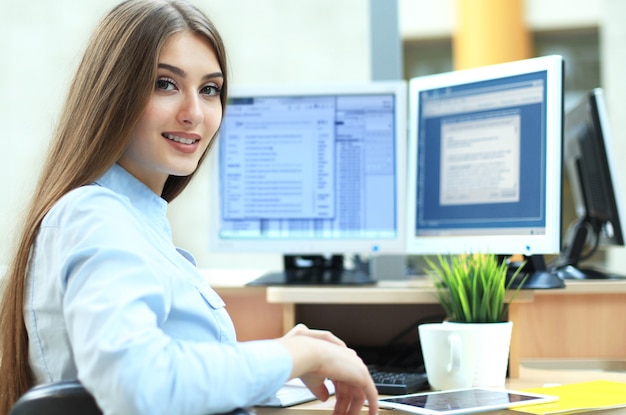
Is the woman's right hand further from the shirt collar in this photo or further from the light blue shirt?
the shirt collar

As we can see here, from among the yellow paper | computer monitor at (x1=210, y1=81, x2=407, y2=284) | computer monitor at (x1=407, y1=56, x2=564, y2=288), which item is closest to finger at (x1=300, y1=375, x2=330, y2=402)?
the yellow paper

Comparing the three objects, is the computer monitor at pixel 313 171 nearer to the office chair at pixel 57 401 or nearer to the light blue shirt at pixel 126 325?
the light blue shirt at pixel 126 325

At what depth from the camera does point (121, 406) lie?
73cm

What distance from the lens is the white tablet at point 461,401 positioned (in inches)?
41.4

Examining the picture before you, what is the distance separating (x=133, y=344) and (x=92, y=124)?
1.20 ft

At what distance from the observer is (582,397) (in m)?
1.15

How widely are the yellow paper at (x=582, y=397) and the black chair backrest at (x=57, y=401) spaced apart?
23.0 inches

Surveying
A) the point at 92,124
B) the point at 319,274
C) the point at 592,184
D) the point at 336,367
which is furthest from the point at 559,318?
the point at 92,124


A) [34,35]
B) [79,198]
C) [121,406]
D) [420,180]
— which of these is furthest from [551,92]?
[34,35]

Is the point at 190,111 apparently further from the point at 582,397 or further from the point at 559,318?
the point at 559,318

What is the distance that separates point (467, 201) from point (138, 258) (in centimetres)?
93

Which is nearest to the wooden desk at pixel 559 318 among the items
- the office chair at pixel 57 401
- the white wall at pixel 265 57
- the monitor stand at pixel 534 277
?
the monitor stand at pixel 534 277

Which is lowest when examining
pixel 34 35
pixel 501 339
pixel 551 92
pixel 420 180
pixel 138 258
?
pixel 501 339

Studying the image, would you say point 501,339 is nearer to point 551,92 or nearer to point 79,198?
point 551,92
